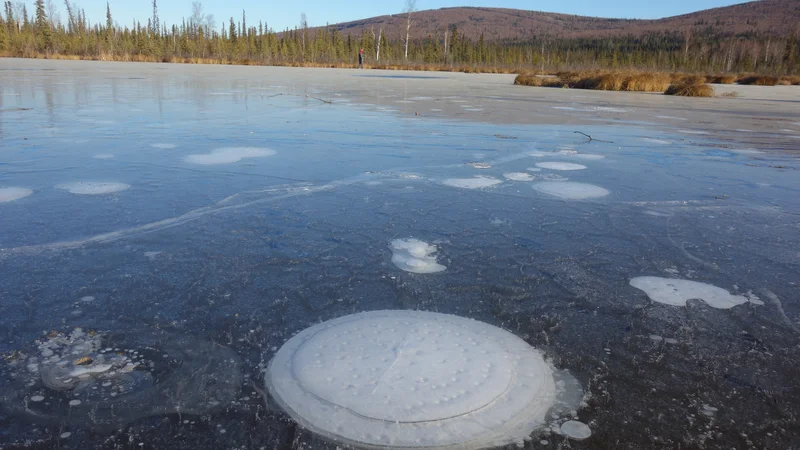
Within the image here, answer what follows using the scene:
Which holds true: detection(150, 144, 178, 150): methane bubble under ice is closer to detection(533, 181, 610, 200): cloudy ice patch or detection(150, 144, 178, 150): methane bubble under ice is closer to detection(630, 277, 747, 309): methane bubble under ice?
detection(533, 181, 610, 200): cloudy ice patch

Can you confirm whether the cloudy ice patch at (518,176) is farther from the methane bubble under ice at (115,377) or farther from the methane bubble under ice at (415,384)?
the methane bubble under ice at (115,377)

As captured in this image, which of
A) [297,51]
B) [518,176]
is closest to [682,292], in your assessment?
[518,176]

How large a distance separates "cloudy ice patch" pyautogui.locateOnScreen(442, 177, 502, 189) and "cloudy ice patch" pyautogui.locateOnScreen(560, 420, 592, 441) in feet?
8.64

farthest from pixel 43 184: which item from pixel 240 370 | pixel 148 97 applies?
pixel 148 97

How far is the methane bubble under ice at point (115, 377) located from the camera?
1392 mm

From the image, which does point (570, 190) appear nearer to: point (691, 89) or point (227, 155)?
point (227, 155)

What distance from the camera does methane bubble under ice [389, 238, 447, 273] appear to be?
2.45 metres

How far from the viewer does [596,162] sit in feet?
16.4

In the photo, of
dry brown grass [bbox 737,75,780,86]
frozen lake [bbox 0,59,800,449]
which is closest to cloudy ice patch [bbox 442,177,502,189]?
frozen lake [bbox 0,59,800,449]

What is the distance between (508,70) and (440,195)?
125 feet

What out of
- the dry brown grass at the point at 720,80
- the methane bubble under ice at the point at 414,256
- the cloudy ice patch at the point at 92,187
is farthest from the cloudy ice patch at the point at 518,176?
the dry brown grass at the point at 720,80

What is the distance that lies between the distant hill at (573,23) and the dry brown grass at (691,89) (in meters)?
110

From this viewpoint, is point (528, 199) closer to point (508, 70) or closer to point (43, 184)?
point (43, 184)

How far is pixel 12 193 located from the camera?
3.37 meters
